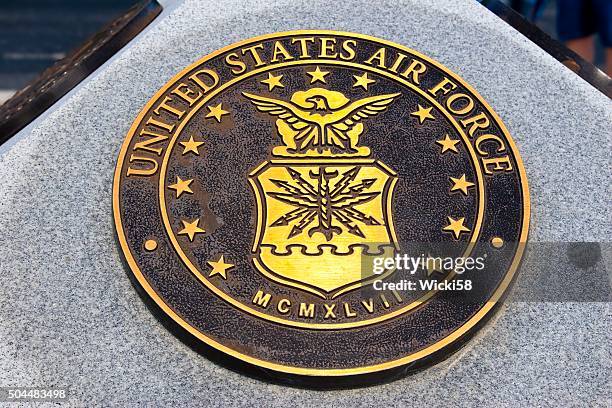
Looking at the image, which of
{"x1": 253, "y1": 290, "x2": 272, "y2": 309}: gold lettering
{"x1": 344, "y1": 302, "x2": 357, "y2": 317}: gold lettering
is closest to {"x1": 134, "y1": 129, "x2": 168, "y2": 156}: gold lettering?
{"x1": 253, "y1": 290, "x2": 272, "y2": 309}: gold lettering

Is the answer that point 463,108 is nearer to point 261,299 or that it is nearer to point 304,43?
point 304,43

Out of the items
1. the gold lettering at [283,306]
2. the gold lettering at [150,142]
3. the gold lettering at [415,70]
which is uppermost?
the gold lettering at [415,70]

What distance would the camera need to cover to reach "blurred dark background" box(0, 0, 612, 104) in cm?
644

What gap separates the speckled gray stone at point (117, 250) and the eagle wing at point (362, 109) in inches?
15.0

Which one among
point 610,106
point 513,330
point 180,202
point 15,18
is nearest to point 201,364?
point 180,202

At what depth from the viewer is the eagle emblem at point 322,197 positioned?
2.68 m

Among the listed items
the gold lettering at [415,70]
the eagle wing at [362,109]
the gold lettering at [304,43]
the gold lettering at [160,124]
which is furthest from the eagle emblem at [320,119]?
the gold lettering at [160,124]

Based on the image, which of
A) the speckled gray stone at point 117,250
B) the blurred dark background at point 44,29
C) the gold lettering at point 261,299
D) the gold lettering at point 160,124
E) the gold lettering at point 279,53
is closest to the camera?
the speckled gray stone at point 117,250

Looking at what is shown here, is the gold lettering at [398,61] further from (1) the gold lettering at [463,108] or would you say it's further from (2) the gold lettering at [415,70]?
(1) the gold lettering at [463,108]

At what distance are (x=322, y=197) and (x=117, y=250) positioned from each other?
2.56 feet

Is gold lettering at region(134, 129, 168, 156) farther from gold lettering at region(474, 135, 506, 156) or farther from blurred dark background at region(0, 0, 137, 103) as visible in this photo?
blurred dark background at region(0, 0, 137, 103)

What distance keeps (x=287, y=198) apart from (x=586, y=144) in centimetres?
125

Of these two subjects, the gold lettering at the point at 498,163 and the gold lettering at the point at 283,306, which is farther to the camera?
the gold lettering at the point at 498,163

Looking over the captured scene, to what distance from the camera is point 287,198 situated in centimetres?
283
